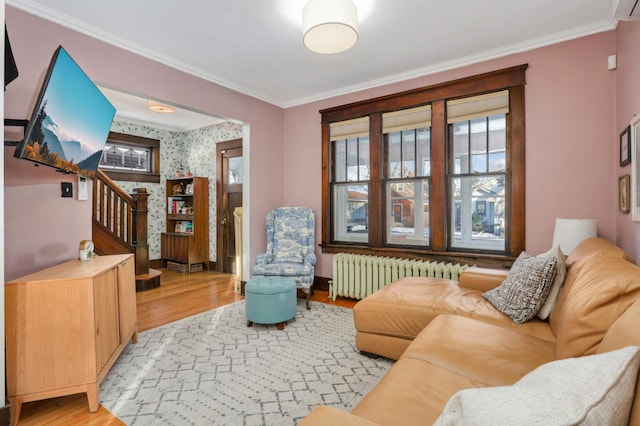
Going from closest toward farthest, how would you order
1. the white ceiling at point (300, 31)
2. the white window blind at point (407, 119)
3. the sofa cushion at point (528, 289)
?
the sofa cushion at point (528, 289)
the white ceiling at point (300, 31)
the white window blind at point (407, 119)

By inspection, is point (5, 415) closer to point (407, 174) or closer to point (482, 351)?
point (482, 351)

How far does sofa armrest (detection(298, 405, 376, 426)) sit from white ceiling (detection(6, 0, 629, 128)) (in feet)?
8.12

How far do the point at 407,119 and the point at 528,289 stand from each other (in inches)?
98.8

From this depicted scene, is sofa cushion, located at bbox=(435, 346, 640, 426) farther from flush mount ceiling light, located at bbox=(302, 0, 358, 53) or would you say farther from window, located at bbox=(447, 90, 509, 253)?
window, located at bbox=(447, 90, 509, 253)

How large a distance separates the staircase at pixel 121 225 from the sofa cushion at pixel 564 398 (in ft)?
15.8

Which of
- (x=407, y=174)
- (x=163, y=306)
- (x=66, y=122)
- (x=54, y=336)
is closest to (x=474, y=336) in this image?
(x=54, y=336)

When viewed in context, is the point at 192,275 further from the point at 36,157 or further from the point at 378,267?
the point at 36,157

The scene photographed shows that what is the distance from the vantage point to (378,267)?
3.86 m

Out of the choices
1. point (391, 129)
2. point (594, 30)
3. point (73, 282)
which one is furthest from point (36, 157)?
point (594, 30)

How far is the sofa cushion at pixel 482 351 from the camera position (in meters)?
1.42

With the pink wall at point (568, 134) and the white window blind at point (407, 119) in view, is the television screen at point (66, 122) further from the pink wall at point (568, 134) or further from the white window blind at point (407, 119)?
→ the pink wall at point (568, 134)

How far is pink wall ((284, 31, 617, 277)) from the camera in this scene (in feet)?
9.30

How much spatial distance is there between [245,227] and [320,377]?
103 inches

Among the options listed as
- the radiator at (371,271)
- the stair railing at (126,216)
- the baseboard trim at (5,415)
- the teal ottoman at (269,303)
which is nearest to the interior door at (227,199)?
the stair railing at (126,216)
